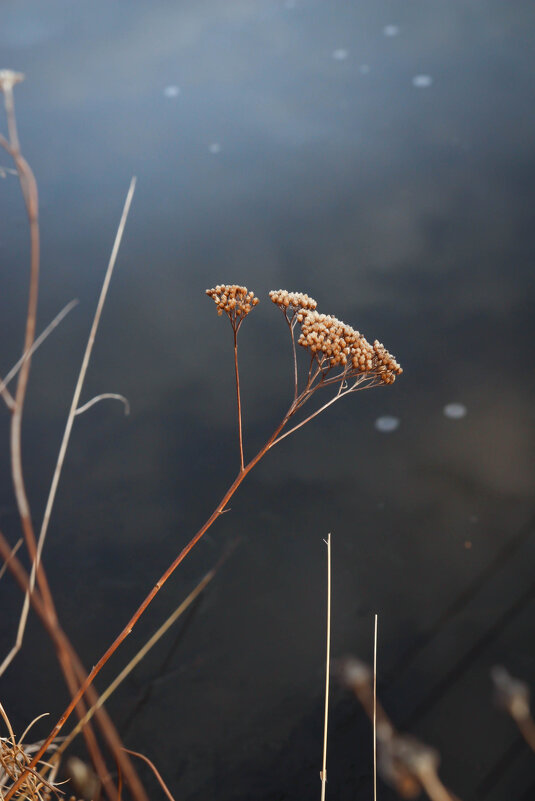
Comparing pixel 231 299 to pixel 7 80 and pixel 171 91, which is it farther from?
pixel 171 91

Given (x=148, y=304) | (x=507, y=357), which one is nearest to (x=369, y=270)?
(x=507, y=357)

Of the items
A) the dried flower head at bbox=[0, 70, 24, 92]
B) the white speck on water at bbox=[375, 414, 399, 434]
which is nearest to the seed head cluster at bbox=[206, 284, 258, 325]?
the dried flower head at bbox=[0, 70, 24, 92]

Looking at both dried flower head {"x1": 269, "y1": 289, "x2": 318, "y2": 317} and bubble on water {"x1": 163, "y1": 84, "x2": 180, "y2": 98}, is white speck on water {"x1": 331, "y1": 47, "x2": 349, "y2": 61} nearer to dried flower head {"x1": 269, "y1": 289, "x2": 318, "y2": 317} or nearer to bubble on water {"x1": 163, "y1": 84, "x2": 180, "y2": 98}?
bubble on water {"x1": 163, "y1": 84, "x2": 180, "y2": 98}

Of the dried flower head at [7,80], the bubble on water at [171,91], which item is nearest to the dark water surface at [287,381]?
the bubble on water at [171,91]

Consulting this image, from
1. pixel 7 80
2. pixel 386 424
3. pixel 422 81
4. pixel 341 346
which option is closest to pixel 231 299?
pixel 341 346

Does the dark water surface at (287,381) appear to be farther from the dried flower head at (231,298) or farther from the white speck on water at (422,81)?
the dried flower head at (231,298)
